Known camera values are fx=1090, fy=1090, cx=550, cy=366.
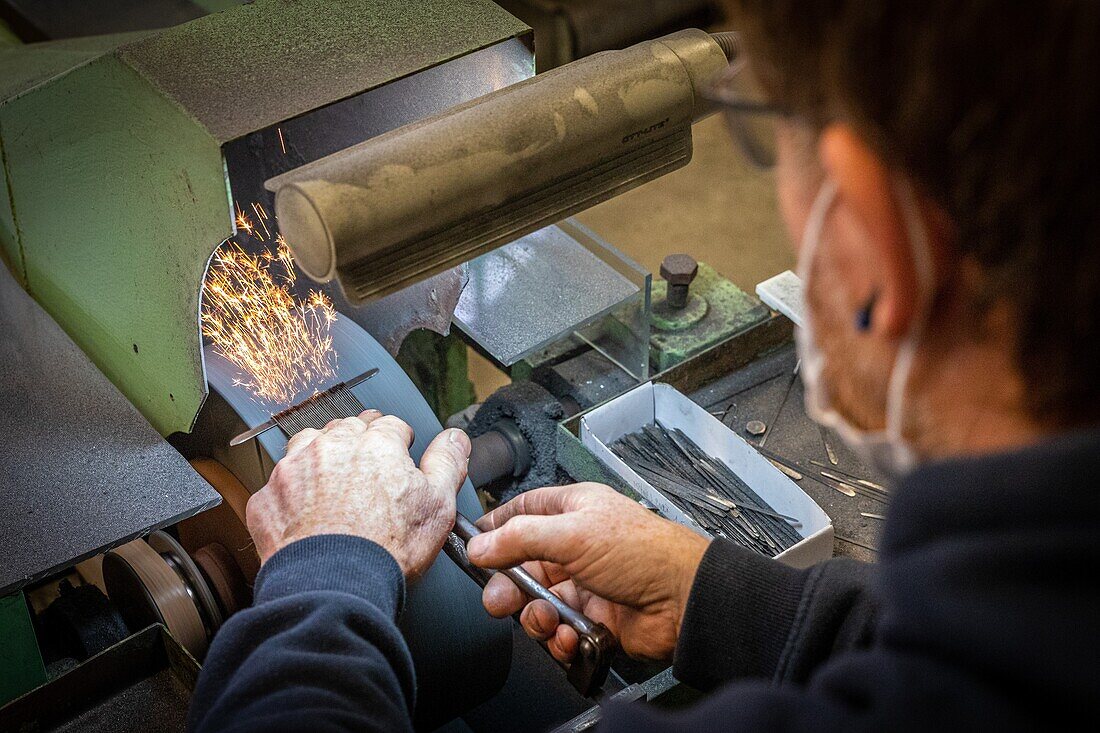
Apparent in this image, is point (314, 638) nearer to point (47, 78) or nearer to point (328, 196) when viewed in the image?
point (328, 196)

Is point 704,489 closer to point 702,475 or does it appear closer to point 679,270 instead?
point 702,475

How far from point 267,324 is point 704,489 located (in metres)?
0.78

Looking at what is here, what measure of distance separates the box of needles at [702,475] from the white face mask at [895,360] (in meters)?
0.86

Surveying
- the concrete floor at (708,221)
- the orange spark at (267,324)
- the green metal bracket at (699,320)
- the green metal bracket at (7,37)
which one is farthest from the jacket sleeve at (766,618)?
the concrete floor at (708,221)

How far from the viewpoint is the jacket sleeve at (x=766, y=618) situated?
115cm

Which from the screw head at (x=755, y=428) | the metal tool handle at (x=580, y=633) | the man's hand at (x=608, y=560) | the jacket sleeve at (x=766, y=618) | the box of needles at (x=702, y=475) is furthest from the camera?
the screw head at (x=755, y=428)

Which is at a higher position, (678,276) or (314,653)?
(314,653)

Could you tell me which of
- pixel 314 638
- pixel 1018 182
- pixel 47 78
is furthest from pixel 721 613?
pixel 47 78

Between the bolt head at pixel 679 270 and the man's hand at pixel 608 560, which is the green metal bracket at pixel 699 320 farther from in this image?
the man's hand at pixel 608 560


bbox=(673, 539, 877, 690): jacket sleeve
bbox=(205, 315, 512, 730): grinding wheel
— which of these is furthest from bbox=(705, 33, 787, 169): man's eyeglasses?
bbox=(205, 315, 512, 730): grinding wheel

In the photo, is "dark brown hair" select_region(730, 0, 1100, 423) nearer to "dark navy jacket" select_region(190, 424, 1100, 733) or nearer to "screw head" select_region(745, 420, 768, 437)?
"dark navy jacket" select_region(190, 424, 1100, 733)

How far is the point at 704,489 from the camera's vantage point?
1.87m

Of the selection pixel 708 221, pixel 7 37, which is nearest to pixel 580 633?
pixel 7 37

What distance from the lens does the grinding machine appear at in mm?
1228
